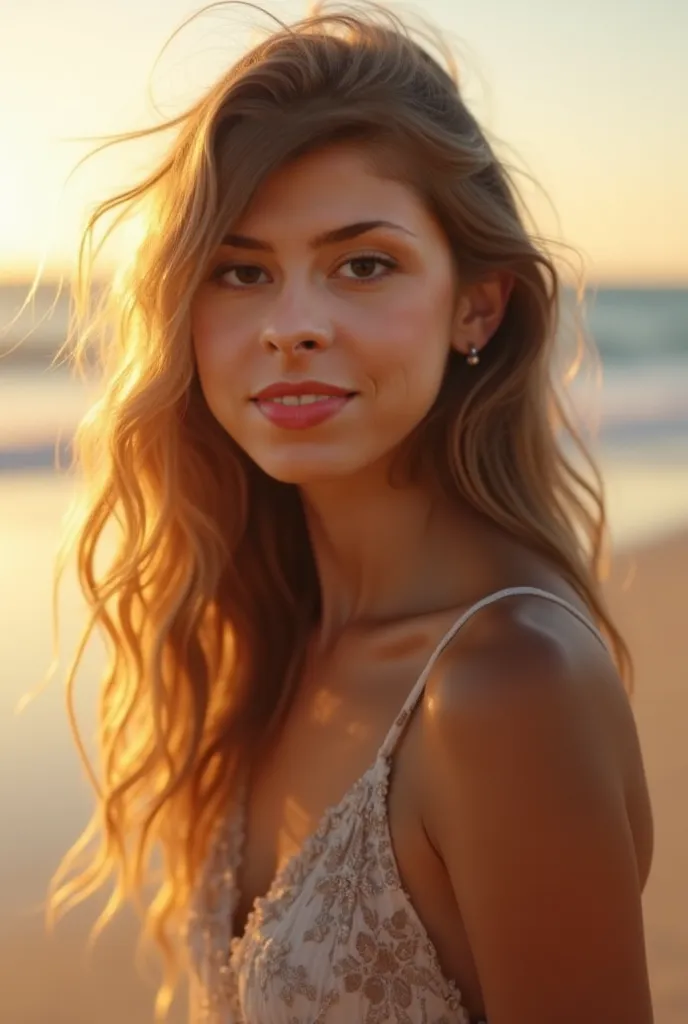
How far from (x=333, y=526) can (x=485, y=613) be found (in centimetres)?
58

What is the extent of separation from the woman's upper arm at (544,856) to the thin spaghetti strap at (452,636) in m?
0.19

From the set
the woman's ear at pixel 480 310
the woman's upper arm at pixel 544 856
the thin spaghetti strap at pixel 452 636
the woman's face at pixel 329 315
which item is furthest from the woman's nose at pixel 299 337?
the woman's upper arm at pixel 544 856

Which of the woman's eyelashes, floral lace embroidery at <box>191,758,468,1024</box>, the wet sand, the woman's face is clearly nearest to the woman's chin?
the woman's face

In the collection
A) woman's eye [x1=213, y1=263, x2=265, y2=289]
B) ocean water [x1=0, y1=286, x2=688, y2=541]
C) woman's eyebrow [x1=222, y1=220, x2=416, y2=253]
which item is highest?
woman's eyebrow [x1=222, y1=220, x2=416, y2=253]

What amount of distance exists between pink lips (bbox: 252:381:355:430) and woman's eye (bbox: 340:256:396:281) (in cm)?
18

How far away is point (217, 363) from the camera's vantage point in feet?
8.21

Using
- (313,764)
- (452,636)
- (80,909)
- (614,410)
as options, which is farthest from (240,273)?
(614,410)

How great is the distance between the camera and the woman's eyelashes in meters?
2.39

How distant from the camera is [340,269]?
240 centimetres

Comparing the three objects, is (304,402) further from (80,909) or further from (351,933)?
(80,909)

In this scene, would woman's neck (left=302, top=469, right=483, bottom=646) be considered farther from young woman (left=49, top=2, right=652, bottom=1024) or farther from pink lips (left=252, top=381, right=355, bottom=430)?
pink lips (left=252, top=381, right=355, bottom=430)

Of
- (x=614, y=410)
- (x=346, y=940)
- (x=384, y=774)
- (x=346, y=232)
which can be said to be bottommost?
(x=614, y=410)

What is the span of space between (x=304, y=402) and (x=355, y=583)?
1.62 feet

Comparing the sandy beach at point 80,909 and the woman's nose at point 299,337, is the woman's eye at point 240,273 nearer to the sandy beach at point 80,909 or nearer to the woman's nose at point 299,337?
the woman's nose at point 299,337
